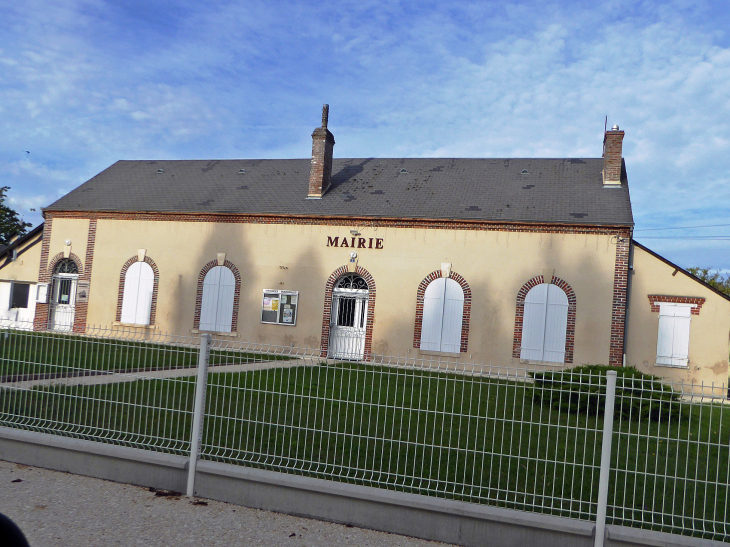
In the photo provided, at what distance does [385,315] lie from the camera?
1572 cm

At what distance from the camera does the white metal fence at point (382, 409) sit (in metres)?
4.06

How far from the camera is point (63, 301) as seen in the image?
18.7 meters

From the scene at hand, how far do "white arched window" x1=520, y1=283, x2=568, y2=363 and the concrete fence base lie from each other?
1094 centimetres

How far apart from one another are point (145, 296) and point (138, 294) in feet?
0.84

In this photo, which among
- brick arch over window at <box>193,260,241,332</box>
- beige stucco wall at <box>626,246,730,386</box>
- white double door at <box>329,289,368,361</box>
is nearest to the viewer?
beige stucco wall at <box>626,246,730,386</box>

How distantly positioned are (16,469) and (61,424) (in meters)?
0.49

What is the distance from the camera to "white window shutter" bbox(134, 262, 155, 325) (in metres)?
17.7

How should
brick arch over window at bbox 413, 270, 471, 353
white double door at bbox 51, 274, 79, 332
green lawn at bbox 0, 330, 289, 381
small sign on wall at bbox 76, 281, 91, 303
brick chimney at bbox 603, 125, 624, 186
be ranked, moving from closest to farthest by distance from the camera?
1. green lawn at bbox 0, 330, 289, 381
2. brick arch over window at bbox 413, 270, 471, 353
3. brick chimney at bbox 603, 125, 624, 186
4. small sign on wall at bbox 76, 281, 91, 303
5. white double door at bbox 51, 274, 79, 332

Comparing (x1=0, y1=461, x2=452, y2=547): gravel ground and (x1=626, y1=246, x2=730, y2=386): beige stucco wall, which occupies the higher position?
(x1=626, y1=246, x2=730, y2=386): beige stucco wall

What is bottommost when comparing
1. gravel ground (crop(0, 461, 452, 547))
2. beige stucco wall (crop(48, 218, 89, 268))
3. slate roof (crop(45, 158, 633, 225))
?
gravel ground (crop(0, 461, 452, 547))

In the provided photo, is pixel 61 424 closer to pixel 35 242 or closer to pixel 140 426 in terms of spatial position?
pixel 140 426

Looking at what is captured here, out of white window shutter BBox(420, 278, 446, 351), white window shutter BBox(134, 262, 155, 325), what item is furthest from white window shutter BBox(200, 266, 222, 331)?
white window shutter BBox(420, 278, 446, 351)

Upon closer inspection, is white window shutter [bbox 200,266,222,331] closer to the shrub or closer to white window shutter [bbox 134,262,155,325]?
white window shutter [bbox 134,262,155,325]

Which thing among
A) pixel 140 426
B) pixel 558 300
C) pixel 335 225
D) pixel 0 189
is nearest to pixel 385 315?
pixel 335 225
